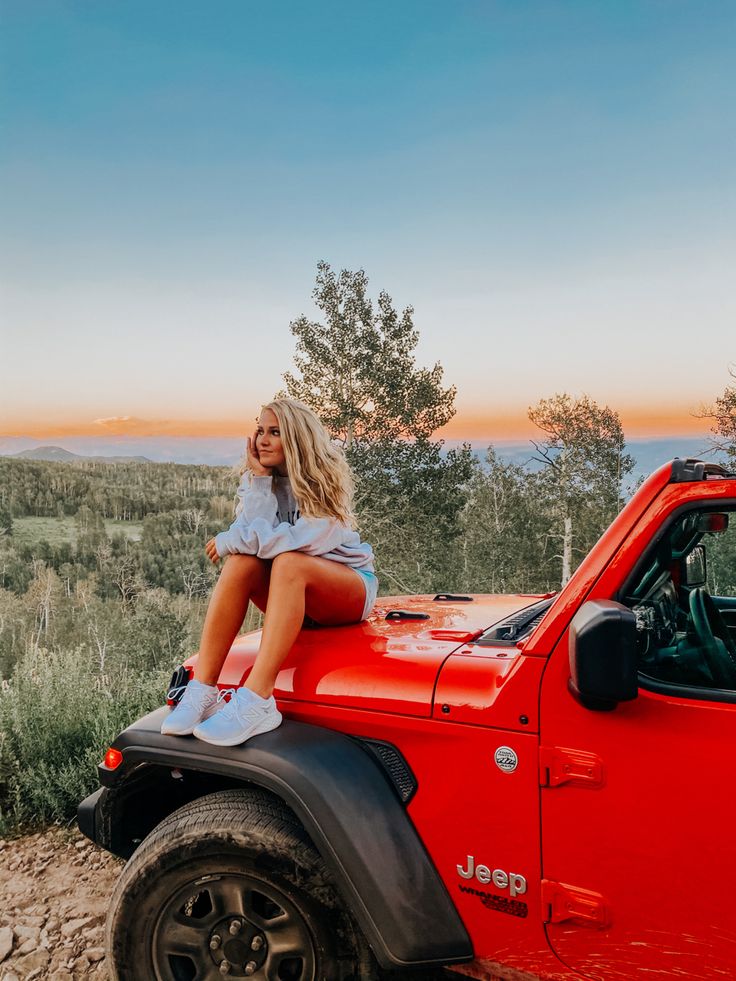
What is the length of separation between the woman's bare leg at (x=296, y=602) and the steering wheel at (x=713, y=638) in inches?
45.8

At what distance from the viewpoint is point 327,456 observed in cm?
295

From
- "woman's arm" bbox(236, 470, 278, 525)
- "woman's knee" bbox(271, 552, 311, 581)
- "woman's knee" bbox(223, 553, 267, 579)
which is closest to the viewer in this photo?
"woman's knee" bbox(271, 552, 311, 581)

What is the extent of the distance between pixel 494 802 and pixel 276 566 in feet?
3.37

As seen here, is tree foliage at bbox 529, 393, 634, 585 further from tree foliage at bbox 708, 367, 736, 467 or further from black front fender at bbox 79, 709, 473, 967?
black front fender at bbox 79, 709, 473, 967

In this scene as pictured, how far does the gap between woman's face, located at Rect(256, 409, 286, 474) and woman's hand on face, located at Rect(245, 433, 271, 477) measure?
0.02 metres

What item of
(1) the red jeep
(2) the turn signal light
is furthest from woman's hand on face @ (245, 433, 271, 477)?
(2) the turn signal light

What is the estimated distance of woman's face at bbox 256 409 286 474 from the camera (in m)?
2.94

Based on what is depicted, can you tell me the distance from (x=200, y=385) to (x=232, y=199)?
5.82 m

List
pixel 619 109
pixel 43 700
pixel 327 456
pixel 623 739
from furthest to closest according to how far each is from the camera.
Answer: pixel 619 109, pixel 43 700, pixel 327 456, pixel 623 739

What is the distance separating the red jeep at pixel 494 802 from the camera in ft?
5.60

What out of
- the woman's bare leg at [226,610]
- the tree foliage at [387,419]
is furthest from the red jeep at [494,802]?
the tree foliage at [387,419]

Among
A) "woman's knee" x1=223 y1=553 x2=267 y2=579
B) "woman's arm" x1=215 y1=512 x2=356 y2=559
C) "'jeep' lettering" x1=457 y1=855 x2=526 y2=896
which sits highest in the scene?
"woman's arm" x1=215 y1=512 x2=356 y2=559

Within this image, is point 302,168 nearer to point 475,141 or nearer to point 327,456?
point 475,141

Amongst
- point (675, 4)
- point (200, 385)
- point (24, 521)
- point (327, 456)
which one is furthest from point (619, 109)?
point (24, 521)
